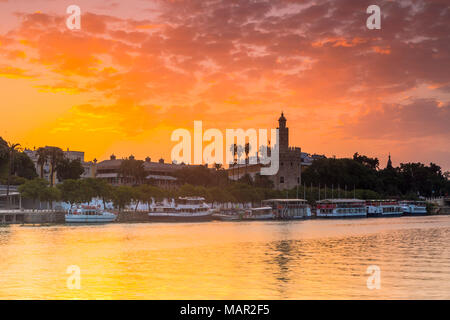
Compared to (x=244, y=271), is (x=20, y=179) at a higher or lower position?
higher

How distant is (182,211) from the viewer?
4754 inches

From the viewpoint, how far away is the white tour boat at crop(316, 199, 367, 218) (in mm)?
154375

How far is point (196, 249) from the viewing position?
5288cm

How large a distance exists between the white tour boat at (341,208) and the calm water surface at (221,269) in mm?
94634

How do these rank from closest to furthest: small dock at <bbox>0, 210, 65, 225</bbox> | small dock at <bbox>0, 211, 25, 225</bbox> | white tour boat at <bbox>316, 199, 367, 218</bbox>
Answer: small dock at <bbox>0, 211, 25, 225</bbox> → small dock at <bbox>0, 210, 65, 225</bbox> → white tour boat at <bbox>316, 199, 367, 218</bbox>

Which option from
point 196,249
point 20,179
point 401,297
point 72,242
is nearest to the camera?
point 401,297

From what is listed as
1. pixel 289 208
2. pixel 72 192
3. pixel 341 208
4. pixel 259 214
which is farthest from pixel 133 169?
pixel 341 208

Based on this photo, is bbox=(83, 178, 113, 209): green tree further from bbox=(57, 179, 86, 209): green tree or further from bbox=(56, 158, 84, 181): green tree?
bbox=(56, 158, 84, 181): green tree

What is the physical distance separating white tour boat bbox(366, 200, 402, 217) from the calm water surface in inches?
4331

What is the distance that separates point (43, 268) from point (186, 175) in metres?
117

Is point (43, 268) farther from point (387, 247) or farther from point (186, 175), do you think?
point (186, 175)

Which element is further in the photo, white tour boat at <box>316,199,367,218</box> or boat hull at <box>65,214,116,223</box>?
white tour boat at <box>316,199,367,218</box>

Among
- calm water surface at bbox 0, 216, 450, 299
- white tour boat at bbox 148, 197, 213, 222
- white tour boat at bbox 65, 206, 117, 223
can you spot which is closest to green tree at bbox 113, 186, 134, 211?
white tour boat at bbox 65, 206, 117, 223
